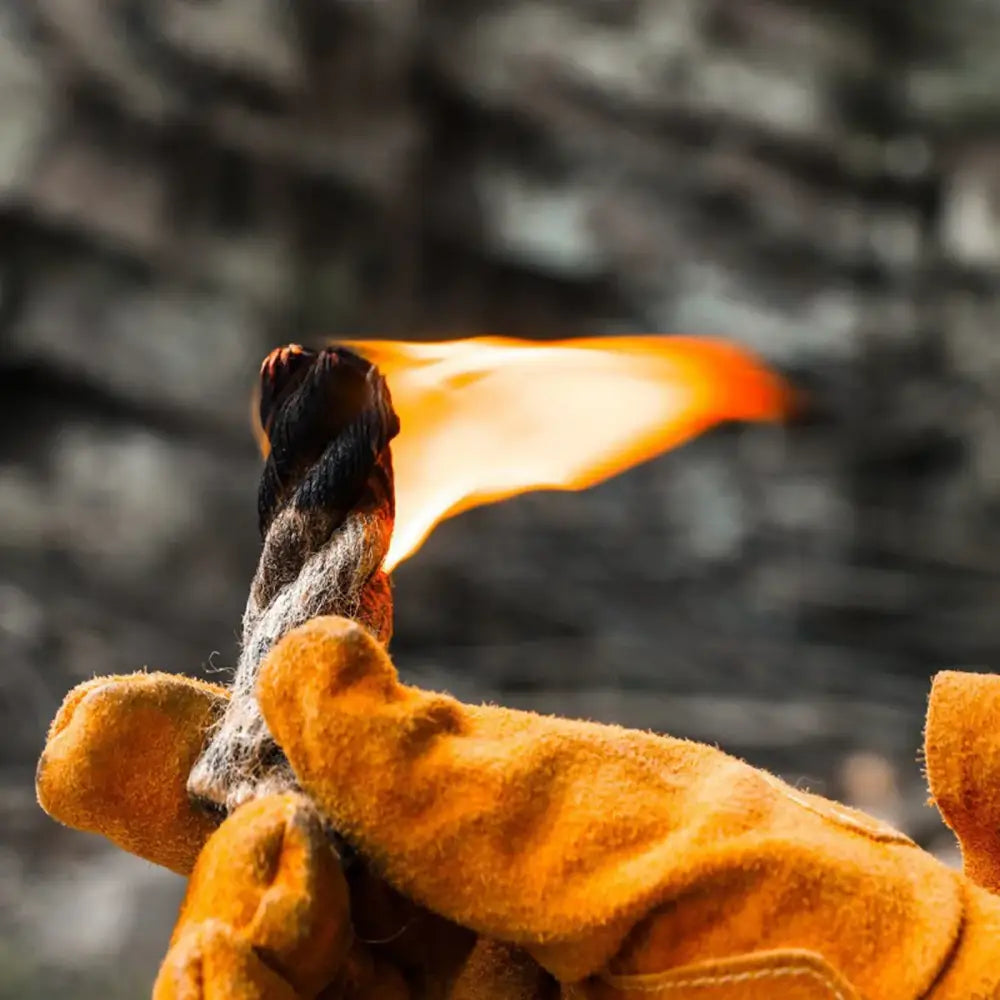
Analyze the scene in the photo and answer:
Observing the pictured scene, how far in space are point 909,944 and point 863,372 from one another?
206 centimetres

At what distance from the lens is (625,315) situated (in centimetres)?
220

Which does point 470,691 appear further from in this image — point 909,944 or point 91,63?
point 909,944

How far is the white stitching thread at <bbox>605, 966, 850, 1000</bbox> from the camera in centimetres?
31

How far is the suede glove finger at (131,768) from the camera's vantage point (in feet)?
1.13

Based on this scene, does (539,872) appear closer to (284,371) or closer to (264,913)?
(264,913)

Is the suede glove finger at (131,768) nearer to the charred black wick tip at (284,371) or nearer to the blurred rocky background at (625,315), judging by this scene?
the charred black wick tip at (284,371)

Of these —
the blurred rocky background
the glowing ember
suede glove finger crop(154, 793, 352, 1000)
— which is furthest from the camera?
the blurred rocky background

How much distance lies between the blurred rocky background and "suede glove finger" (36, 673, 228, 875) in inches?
71.6

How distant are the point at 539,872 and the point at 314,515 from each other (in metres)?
0.13

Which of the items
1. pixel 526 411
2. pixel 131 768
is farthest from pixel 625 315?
pixel 131 768

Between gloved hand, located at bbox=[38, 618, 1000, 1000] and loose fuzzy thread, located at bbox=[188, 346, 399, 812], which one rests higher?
loose fuzzy thread, located at bbox=[188, 346, 399, 812]

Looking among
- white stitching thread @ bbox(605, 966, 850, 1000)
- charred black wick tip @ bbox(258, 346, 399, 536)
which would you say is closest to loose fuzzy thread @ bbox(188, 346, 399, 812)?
charred black wick tip @ bbox(258, 346, 399, 536)

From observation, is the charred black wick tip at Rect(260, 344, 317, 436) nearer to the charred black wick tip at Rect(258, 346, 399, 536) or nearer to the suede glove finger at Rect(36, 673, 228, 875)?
the charred black wick tip at Rect(258, 346, 399, 536)

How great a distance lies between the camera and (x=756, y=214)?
224 cm
